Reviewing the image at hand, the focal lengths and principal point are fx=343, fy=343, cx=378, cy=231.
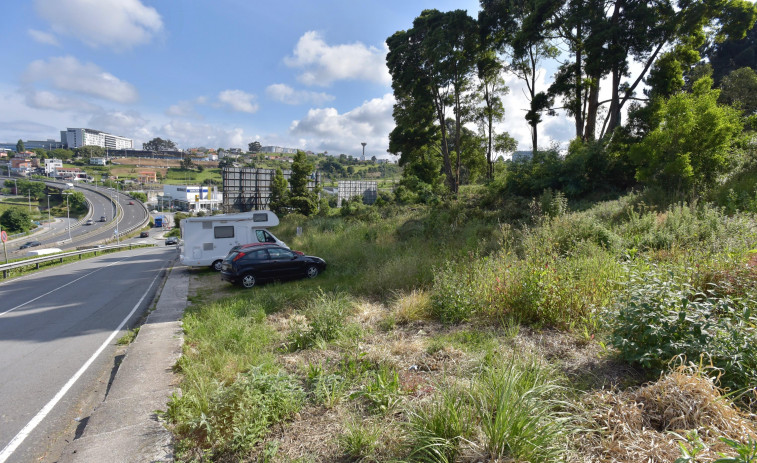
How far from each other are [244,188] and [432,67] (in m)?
20.1

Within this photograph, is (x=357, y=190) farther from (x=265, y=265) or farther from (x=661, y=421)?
(x=661, y=421)

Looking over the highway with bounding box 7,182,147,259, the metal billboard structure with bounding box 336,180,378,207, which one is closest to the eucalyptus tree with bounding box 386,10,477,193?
the metal billboard structure with bounding box 336,180,378,207

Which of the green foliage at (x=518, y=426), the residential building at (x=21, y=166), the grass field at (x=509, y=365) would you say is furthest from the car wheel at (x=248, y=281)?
the residential building at (x=21, y=166)

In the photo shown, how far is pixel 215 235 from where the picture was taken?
16.7 m

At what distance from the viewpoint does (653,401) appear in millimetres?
2580

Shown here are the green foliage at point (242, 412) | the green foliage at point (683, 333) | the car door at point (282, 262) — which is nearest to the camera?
the green foliage at point (683, 333)

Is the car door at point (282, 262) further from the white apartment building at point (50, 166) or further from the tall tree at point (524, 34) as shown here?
the white apartment building at point (50, 166)

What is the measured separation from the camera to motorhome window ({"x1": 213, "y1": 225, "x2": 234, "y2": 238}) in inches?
658

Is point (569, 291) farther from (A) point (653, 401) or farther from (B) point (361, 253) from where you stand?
(B) point (361, 253)

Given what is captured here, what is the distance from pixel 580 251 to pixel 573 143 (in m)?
12.9

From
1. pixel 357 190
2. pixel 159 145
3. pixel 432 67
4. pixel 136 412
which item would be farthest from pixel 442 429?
pixel 159 145

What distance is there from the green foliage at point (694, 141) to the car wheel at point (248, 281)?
13260mm

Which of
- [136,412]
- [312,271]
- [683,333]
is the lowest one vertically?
[136,412]

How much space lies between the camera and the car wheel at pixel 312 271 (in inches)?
498
